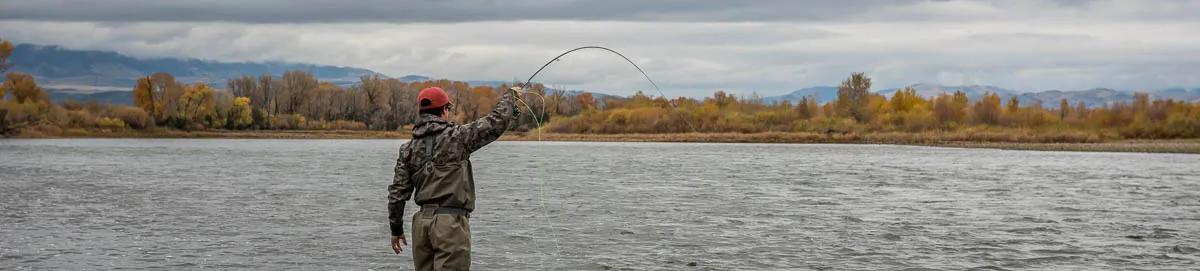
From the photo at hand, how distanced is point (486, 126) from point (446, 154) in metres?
0.31

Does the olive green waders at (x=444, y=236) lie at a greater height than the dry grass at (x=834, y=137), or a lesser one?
greater

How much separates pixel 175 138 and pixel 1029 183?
94.7 meters

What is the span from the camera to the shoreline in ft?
249

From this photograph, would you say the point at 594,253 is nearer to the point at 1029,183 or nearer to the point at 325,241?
the point at 325,241

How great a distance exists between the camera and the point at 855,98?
127062mm

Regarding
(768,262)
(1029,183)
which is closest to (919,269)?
(768,262)

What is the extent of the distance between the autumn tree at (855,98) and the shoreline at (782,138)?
413 inches

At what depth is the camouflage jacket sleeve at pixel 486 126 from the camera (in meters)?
7.59

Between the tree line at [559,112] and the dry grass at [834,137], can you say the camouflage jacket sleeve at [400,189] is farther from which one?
the tree line at [559,112]

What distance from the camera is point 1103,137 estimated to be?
85.2m

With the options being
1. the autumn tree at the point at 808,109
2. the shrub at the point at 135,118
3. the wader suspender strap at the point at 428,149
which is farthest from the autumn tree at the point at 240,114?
the wader suspender strap at the point at 428,149

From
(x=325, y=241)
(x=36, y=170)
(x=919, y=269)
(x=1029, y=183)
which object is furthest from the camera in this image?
(x=36, y=170)

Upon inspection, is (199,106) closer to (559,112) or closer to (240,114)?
(240,114)

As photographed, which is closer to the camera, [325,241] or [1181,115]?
[325,241]
